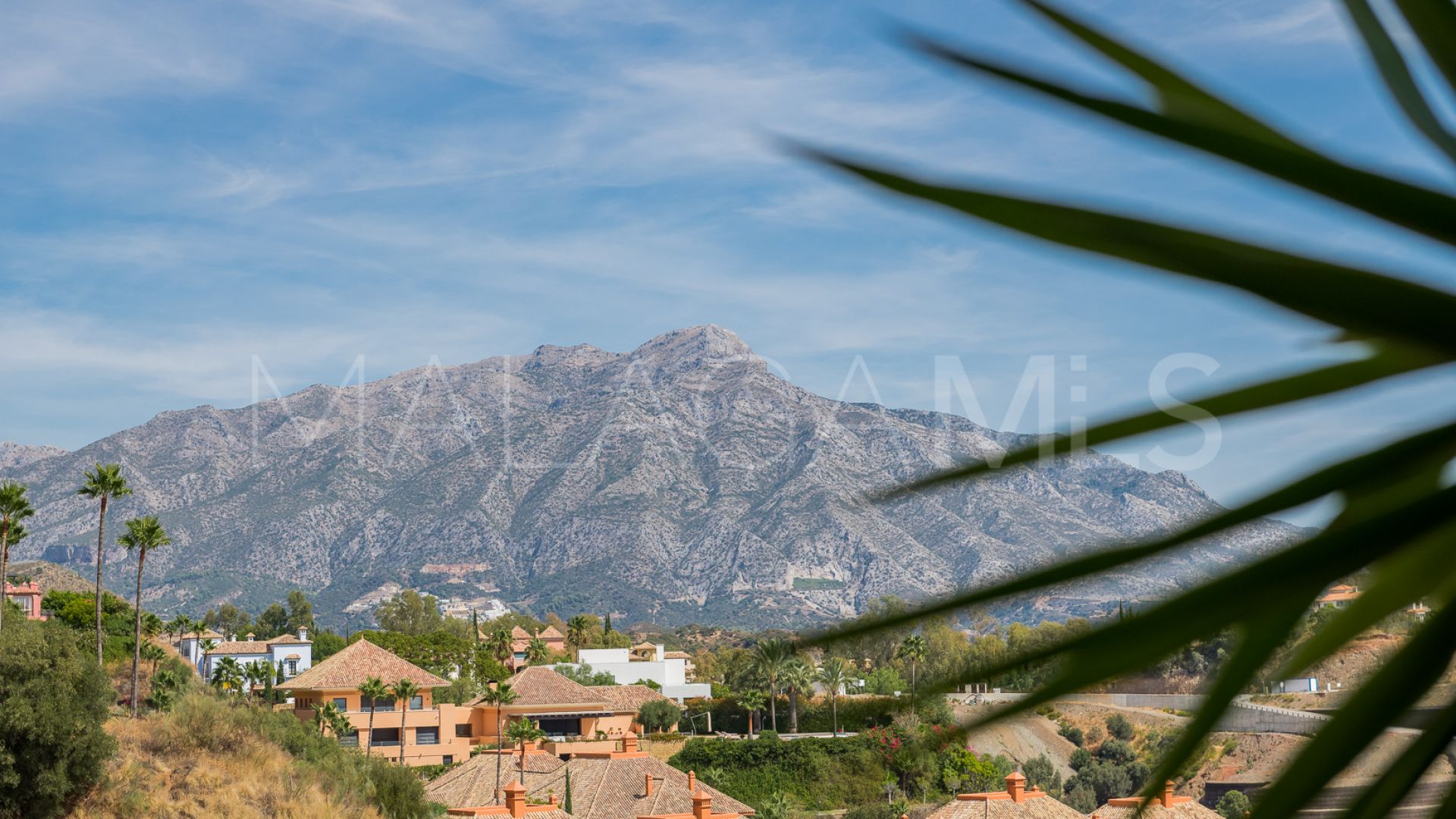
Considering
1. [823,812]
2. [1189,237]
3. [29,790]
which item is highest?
[1189,237]

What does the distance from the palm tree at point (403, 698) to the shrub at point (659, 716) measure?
1397cm

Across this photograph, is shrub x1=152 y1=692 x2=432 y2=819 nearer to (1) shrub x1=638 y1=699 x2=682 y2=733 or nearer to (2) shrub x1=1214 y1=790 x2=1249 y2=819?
(2) shrub x1=1214 y1=790 x2=1249 y2=819

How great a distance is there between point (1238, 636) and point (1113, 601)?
126 mm

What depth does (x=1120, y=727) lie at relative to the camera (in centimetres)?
5850

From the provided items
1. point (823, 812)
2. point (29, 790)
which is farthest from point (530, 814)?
point (823, 812)

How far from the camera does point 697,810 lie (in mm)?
39062

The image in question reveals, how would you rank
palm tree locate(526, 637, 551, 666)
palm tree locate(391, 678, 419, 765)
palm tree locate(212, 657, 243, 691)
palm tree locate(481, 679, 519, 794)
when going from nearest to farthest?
1. palm tree locate(481, 679, 519, 794)
2. palm tree locate(391, 678, 419, 765)
3. palm tree locate(212, 657, 243, 691)
4. palm tree locate(526, 637, 551, 666)

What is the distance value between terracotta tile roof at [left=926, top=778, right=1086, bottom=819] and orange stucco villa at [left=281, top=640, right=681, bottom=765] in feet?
96.3

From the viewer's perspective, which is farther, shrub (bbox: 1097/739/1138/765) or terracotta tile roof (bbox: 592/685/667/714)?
terracotta tile roof (bbox: 592/685/667/714)

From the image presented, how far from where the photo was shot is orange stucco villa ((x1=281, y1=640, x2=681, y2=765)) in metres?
67.1

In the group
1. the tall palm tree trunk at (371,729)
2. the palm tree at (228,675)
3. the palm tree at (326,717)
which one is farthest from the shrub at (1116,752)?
the palm tree at (228,675)

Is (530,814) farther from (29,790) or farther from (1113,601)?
(1113,601)

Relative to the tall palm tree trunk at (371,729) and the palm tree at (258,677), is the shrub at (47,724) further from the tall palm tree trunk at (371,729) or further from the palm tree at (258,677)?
the palm tree at (258,677)

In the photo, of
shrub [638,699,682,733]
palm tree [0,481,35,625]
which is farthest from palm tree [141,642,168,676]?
shrub [638,699,682,733]
